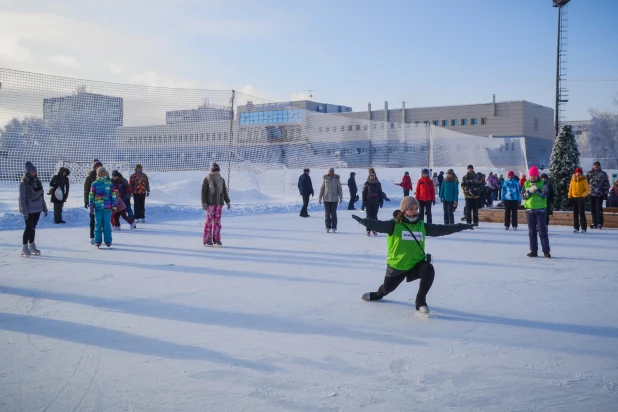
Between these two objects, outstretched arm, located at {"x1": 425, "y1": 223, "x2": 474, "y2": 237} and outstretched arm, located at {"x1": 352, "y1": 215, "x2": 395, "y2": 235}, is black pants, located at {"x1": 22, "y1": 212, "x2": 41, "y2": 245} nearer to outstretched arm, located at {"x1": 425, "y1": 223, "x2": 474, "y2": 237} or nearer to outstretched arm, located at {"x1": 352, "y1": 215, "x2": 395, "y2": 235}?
outstretched arm, located at {"x1": 352, "y1": 215, "x2": 395, "y2": 235}

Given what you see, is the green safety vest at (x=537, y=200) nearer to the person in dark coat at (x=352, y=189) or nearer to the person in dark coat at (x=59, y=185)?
the person in dark coat at (x=59, y=185)

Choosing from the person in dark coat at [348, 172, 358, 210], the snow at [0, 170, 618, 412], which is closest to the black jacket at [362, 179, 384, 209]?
the snow at [0, 170, 618, 412]

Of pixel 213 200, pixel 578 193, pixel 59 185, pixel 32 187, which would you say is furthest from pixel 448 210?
pixel 59 185

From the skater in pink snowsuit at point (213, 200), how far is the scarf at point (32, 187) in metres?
2.65

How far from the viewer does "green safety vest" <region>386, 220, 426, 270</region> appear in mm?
5035

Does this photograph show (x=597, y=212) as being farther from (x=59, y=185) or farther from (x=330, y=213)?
(x=59, y=185)

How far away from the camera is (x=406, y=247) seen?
5043 mm

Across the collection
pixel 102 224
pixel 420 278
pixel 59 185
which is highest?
pixel 59 185

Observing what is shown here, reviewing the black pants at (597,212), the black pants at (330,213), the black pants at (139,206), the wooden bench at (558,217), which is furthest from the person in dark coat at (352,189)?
the black pants at (597,212)

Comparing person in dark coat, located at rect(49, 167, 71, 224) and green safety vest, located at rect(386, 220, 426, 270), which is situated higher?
person in dark coat, located at rect(49, 167, 71, 224)

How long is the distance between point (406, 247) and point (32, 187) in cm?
615

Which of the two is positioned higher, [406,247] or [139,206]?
[139,206]

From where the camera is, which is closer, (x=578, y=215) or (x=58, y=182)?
(x=578, y=215)

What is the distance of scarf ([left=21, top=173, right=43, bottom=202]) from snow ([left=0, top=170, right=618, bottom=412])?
3.26 feet
